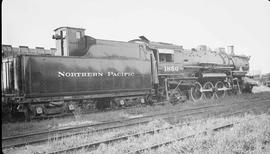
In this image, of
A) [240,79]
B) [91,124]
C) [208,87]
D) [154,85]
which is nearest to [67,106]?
[91,124]

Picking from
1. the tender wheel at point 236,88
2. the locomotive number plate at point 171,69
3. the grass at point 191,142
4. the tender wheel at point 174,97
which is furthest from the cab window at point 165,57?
the tender wheel at point 236,88

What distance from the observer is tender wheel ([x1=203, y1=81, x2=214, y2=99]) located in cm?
1480

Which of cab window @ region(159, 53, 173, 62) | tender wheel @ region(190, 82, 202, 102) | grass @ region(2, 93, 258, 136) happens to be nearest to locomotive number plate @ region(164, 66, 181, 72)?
cab window @ region(159, 53, 173, 62)

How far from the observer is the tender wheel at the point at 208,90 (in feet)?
48.6

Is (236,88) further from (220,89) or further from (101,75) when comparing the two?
(101,75)

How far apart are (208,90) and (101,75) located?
24.7 ft

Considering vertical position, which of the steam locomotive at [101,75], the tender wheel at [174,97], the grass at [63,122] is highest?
the steam locomotive at [101,75]

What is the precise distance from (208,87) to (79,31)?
8.84 meters

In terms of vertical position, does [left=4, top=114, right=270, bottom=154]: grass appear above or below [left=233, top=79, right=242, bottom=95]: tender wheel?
below

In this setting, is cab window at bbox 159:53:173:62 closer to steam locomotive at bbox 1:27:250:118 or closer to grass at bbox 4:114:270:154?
steam locomotive at bbox 1:27:250:118

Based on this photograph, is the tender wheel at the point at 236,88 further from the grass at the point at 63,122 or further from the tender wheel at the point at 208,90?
the grass at the point at 63,122

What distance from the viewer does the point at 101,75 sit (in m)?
10.1

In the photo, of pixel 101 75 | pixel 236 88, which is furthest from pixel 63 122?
pixel 236 88

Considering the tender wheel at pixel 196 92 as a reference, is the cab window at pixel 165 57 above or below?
above
